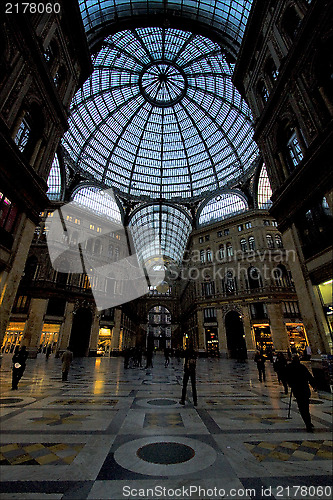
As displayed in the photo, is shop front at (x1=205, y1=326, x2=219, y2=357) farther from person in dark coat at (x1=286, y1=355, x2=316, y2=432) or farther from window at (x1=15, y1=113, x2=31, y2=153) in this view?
window at (x1=15, y1=113, x2=31, y2=153)

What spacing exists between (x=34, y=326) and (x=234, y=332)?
28.3 meters

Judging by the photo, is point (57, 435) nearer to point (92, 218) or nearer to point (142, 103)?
point (92, 218)

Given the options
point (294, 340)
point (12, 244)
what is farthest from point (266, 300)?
point (12, 244)

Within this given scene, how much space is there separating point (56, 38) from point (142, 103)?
1146 inches

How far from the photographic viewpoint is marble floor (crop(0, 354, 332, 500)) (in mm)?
2668

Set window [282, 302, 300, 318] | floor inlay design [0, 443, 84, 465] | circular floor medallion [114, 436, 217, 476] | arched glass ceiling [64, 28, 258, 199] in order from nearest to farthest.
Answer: circular floor medallion [114, 436, 217, 476] → floor inlay design [0, 443, 84, 465] → window [282, 302, 300, 318] → arched glass ceiling [64, 28, 258, 199]

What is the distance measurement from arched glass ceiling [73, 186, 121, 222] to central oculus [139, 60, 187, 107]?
1905cm

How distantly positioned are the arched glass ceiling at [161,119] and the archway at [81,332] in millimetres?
24347

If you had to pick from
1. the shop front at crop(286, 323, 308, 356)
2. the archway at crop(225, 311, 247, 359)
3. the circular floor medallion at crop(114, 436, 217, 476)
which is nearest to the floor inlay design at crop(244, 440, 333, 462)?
the circular floor medallion at crop(114, 436, 217, 476)

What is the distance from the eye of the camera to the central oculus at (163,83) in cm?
3597

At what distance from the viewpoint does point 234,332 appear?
35.4 metres

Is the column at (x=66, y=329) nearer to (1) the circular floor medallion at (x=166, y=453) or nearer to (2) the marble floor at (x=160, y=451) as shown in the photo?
(2) the marble floor at (x=160, y=451)

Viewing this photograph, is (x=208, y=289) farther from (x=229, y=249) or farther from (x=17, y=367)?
(x=17, y=367)

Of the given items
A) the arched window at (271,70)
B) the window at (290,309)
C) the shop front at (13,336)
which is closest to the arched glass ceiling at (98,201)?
the shop front at (13,336)
